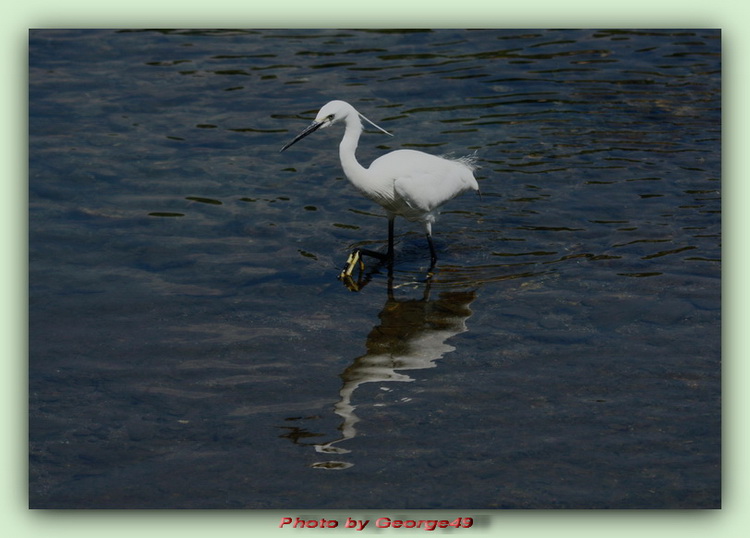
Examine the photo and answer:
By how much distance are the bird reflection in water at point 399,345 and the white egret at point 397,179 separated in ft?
1.64

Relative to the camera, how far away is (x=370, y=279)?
28.0 ft

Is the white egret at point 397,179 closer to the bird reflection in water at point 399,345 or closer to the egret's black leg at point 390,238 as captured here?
the egret's black leg at point 390,238

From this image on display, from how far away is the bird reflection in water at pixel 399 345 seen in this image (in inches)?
259

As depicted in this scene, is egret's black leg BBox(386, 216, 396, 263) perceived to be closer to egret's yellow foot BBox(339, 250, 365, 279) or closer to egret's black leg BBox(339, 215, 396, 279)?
egret's black leg BBox(339, 215, 396, 279)

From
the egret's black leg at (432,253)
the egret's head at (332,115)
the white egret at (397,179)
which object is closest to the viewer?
the egret's head at (332,115)

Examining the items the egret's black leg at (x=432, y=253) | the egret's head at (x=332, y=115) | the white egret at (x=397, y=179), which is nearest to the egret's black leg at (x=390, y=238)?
the white egret at (x=397, y=179)

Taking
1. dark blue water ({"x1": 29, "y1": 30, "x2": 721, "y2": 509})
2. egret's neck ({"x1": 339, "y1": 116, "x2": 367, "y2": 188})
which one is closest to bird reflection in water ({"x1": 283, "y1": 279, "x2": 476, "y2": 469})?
dark blue water ({"x1": 29, "y1": 30, "x2": 721, "y2": 509})

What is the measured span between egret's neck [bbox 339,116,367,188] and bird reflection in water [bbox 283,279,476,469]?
0.83 meters

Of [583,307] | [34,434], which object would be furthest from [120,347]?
[583,307]

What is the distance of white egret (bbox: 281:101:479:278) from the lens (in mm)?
Answer: 8078

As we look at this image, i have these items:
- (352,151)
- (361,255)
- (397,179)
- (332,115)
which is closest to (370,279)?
(361,255)

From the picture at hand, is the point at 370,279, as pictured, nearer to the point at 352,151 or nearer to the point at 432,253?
the point at 432,253

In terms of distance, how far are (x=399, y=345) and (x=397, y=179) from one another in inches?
52.4

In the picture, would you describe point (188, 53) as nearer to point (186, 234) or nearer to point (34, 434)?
point (186, 234)
